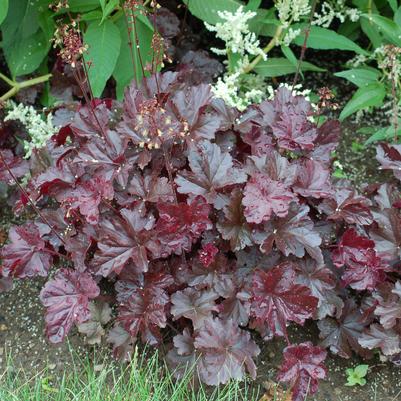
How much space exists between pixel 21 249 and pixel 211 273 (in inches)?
24.7

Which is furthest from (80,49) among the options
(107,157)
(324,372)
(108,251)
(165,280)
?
(324,372)

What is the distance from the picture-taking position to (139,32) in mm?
2793

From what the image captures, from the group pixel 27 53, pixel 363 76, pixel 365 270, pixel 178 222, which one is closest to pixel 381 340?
pixel 365 270

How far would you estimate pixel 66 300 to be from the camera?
7.30 feet

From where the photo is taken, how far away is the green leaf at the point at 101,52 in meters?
2.64

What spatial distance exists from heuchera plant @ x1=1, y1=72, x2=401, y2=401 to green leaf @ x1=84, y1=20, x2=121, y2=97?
176mm

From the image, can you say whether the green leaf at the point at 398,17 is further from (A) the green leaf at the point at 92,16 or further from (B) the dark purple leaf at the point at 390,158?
(A) the green leaf at the point at 92,16

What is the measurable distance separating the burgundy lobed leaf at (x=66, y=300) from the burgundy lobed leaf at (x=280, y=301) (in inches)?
19.7

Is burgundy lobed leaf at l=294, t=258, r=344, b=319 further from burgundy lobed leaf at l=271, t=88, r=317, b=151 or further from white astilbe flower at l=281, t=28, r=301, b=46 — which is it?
white astilbe flower at l=281, t=28, r=301, b=46

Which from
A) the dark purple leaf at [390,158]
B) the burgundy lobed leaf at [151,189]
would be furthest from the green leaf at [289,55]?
the burgundy lobed leaf at [151,189]

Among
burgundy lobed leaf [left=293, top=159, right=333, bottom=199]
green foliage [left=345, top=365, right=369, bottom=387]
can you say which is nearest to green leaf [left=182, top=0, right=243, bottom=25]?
burgundy lobed leaf [left=293, top=159, right=333, bottom=199]

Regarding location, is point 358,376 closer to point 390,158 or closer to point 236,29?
point 390,158

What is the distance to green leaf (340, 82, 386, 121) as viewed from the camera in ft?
9.21

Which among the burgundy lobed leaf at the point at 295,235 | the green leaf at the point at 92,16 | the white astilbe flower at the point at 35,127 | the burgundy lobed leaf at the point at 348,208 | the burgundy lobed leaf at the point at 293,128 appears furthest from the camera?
the white astilbe flower at the point at 35,127
